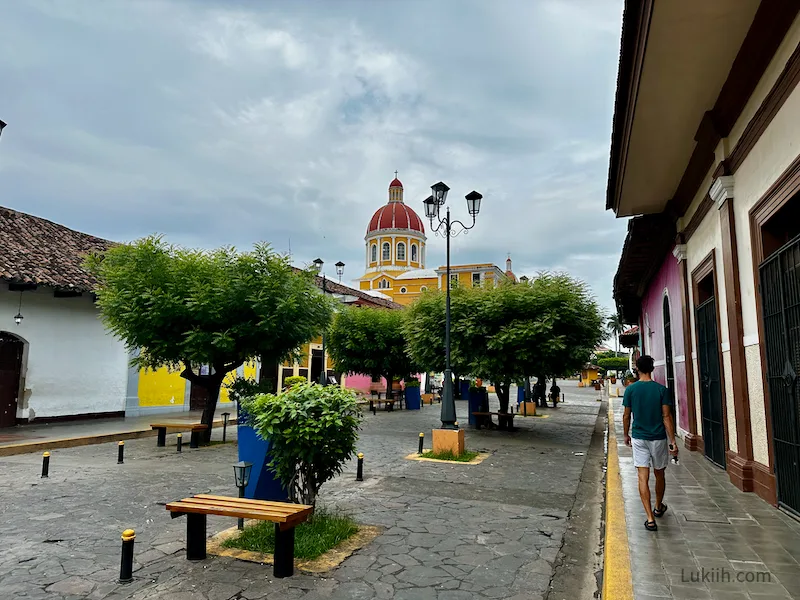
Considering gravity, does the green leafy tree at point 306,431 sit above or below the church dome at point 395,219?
below

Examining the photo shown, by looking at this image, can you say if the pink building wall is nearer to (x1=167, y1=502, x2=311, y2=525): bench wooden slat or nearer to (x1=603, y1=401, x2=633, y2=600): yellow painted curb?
(x1=603, y1=401, x2=633, y2=600): yellow painted curb

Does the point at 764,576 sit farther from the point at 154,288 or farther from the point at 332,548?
the point at 154,288

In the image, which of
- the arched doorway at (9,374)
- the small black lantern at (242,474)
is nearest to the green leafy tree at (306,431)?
the small black lantern at (242,474)

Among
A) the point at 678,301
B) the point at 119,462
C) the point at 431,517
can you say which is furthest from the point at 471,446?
the point at 119,462

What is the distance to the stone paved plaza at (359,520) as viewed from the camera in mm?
4414

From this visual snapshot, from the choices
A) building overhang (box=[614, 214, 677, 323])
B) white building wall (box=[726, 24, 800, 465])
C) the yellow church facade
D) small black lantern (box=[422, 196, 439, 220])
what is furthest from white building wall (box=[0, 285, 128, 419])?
the yellow church facade

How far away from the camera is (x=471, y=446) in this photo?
503 inches

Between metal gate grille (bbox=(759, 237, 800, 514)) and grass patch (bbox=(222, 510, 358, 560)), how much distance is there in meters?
4.41

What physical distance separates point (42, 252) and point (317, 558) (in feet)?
53.5

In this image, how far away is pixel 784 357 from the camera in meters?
5.43

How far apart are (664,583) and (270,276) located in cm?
1036

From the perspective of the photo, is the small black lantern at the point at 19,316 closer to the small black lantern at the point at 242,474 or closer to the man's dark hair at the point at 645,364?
the small black lantern at the point at 242,474

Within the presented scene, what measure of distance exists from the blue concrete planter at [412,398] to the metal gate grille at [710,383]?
17.0 metres

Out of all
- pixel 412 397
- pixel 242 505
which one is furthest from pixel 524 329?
pixel 412 397
